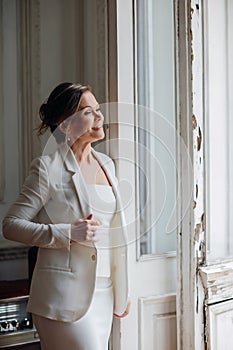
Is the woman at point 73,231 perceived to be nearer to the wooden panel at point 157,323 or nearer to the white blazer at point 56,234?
the white blazer at point 56,234

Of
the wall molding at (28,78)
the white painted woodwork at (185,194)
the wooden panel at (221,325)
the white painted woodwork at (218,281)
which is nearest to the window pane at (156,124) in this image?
the white painted woodwork at (185,194)

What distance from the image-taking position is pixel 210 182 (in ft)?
7.04

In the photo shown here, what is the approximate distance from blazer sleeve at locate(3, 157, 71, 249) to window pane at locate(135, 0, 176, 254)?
1.64 ft

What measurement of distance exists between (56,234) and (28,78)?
107 cm

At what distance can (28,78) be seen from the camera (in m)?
2.43

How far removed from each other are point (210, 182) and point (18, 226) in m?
0.88

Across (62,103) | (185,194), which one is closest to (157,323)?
(185,194)

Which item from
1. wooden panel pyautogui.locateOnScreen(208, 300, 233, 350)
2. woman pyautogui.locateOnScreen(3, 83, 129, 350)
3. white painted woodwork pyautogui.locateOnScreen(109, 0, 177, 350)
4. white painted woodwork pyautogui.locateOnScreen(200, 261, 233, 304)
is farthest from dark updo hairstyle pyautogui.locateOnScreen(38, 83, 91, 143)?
wooden panel pyautogui.locateOnScreen(208, 300, 233, 350)

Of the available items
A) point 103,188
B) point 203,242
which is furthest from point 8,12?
point 203,242

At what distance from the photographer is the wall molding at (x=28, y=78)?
2420mm

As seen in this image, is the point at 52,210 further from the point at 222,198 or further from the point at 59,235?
the point at 222,198

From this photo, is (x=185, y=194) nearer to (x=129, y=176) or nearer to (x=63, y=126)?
(x=129, y=176)

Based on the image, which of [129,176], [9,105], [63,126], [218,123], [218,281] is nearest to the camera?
[63,126]

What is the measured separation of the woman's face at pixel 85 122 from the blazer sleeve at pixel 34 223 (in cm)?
14
